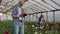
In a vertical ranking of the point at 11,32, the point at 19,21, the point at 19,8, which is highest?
the point at 19,8

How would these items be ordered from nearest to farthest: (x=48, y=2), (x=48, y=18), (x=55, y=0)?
(x=55, y=0)
(x=48, y=2)
(x=48, y=18)

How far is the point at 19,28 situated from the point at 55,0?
3624mm

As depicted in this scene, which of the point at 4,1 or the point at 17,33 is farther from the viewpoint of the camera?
the point at 4,1

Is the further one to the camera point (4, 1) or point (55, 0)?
point (55, 0)

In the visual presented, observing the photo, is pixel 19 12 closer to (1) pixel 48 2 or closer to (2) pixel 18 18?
(2) pixel 18 18

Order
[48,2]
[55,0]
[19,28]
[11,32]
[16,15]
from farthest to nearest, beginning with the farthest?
[48,2], [55,0], [11,32], [19,28], [16,15]

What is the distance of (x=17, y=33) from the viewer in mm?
4902

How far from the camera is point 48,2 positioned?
8734mm

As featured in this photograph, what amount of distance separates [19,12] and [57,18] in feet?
20.0

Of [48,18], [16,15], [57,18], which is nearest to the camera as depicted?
[16,15]

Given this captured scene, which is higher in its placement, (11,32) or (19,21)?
(19,21)

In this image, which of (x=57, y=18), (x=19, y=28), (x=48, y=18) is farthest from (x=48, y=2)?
(x=19, y=28)

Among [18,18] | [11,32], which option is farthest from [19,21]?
[11,32]

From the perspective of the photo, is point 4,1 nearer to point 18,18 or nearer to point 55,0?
point 55,0
